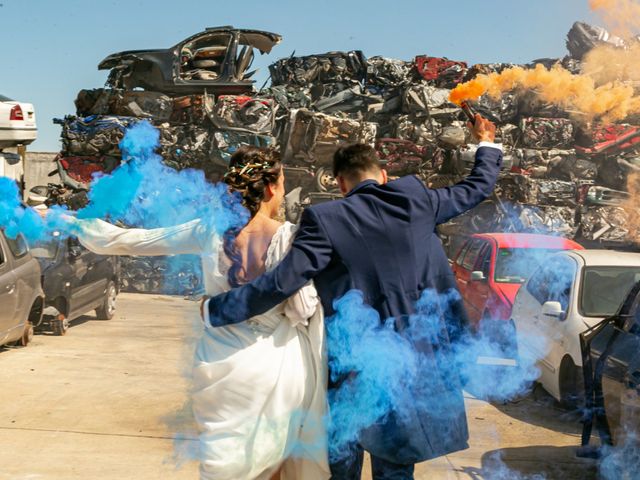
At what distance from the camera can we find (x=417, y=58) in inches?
Answer: 819

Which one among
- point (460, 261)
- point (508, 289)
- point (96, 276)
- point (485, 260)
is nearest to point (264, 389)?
point (508, 289)

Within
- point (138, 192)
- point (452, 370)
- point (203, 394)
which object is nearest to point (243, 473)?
point (203, 394)

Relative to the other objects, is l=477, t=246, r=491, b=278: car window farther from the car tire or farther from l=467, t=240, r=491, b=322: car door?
the car tire

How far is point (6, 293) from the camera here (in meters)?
8.69

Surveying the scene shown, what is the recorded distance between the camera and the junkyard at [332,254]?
3.53 meters

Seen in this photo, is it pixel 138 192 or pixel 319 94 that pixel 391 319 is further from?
pixel 319 94

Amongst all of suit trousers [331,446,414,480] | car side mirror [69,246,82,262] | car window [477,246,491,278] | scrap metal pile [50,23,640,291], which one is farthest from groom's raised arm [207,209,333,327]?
scrap metal pile [50,23,640,291]

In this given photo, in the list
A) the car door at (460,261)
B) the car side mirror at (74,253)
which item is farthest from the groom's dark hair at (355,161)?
the car side mirror at (74,253)

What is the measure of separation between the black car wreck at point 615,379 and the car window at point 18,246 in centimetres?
674

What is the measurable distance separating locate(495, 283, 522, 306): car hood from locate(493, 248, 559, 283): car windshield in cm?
11

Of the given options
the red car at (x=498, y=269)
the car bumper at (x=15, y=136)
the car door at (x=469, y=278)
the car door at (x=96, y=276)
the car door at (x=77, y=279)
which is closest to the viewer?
the red car at (x=498, y=269)

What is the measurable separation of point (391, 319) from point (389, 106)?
17558 millimetres

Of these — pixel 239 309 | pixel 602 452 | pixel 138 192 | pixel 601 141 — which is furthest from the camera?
pixel 601 141

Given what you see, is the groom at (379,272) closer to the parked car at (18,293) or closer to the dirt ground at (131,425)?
the dirt ground at (131,425)
